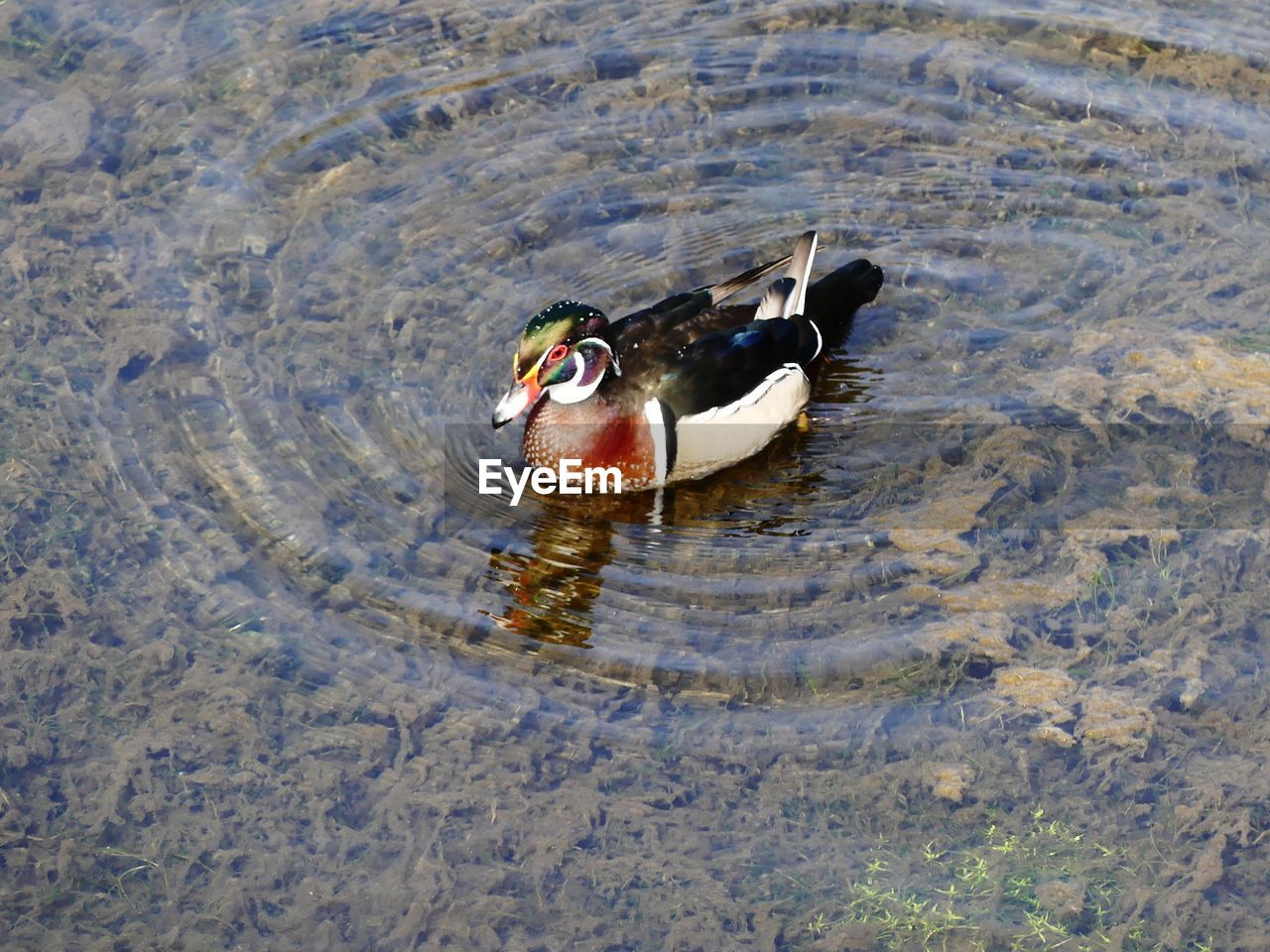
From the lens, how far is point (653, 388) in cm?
712

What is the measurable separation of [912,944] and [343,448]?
3.25 m

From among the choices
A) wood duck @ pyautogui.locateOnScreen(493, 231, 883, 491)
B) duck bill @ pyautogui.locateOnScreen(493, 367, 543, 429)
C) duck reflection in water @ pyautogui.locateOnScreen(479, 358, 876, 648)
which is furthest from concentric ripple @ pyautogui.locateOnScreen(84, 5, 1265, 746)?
duck bill @ pyautogui.locateOnScreen(493, 367, 543, 429)

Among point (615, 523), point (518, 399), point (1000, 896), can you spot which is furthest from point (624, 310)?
point (1000, 896)

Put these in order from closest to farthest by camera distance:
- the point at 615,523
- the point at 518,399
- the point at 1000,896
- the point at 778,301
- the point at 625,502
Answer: the point at 1000,896 → the point at 518,399 → the point at 615,523 → the point at 625,502 → the point at 778,301

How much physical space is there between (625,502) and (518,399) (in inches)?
28.8

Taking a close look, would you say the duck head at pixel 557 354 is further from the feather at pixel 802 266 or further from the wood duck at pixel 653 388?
the feather at pixel 802 266

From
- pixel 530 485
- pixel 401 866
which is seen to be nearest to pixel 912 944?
pixel 401 866

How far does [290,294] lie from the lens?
7777mm

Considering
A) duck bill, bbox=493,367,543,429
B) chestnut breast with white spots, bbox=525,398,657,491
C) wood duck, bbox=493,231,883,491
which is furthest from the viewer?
chestnut breast with white spots, bbox=525,398,657,491

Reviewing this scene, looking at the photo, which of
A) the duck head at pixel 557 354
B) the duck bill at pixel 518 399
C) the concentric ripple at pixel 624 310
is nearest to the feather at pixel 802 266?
the concentric ripple at pixel 624 310

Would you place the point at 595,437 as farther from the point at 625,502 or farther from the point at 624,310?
the point at 624,310

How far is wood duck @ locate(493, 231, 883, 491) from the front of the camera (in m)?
6.93

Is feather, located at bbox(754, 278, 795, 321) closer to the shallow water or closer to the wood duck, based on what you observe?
the wood duck

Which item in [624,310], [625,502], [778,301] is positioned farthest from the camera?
[624,310]
